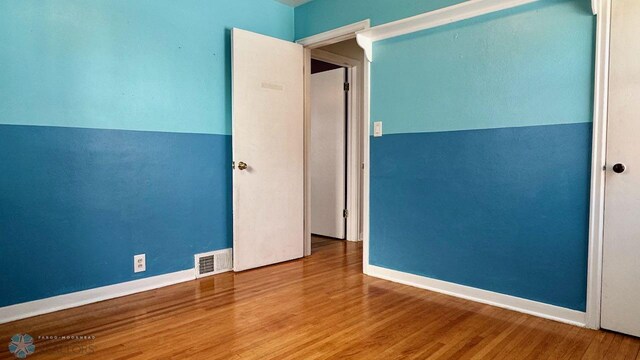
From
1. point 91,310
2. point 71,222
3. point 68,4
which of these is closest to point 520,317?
point 91,310

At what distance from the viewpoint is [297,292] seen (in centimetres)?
277

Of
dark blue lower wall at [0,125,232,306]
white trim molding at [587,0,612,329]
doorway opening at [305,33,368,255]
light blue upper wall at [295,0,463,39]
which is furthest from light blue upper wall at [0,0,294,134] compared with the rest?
white trim molding at [587,0,612,329]

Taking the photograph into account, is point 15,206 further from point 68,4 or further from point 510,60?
point 510,60

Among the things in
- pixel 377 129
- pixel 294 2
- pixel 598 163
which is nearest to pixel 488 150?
pixel 598 163

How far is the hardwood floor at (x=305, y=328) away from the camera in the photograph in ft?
6.26

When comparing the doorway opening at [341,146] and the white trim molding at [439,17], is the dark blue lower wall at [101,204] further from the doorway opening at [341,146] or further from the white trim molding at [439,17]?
the doorway opening at [341,146]

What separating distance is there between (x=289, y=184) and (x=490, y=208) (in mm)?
1704

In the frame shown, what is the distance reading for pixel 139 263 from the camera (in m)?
2.81

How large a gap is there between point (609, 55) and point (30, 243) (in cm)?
333

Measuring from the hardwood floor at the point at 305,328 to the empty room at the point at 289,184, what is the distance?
0.02 m

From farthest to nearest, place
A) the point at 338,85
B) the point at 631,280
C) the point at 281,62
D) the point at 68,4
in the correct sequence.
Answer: the point at 338,85
the point at 281,62
the point at 68,4
the point at 631,280

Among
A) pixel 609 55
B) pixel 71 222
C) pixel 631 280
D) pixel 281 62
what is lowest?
pixel 631 280

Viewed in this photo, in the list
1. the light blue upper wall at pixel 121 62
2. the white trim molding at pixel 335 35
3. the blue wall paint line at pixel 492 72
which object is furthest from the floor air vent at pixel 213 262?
the white trim molding at pixel 335 35

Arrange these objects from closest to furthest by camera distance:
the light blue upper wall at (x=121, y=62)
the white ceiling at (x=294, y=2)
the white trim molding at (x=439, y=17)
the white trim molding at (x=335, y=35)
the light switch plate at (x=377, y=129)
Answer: the light blue upper wall at (x=121, y=62), the white trim molding at (x=439, y=17), the light switch plate at (x=377, y=129), the white trim molding at (x=335, y=35), the white ceiling at (x=294, y=2)
